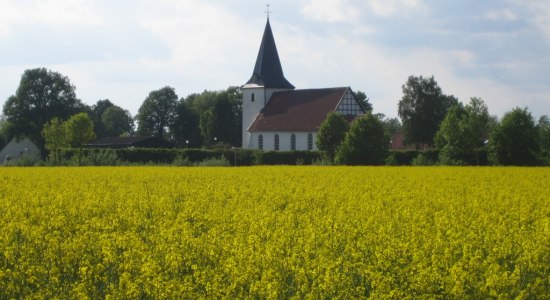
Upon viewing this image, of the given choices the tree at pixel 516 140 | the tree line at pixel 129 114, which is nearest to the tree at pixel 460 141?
the tree at pixel 516 140

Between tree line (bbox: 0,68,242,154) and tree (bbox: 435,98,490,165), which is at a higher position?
tree line (bbox: 0,68,242,154)

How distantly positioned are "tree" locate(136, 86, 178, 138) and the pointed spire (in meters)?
31.5

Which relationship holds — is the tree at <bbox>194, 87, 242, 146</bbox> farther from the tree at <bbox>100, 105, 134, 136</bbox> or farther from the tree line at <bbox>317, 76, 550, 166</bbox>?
the tree line at <bbox>317, 76, 550, 166</bbox>

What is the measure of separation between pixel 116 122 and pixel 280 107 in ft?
175

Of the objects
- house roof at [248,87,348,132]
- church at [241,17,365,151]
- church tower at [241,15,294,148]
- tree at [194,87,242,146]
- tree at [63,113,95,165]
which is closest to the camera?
tree at [63,113,95,165]

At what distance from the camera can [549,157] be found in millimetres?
53906

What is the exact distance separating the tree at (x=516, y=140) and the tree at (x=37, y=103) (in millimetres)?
57471

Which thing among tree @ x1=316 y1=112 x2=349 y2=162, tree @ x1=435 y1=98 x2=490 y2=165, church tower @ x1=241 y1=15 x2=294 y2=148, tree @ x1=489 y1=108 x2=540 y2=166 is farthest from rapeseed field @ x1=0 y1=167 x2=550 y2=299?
church tower @ x1=241 y1=15 x2=294 y2=148

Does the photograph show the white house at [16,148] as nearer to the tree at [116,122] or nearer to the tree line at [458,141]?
the tree at [116,122]

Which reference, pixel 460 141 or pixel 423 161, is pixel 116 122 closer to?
pixel 460 141

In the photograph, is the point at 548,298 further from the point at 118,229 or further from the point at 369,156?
the point at 369,156

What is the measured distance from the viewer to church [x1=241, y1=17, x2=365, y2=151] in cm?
8631

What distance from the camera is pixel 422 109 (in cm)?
9869

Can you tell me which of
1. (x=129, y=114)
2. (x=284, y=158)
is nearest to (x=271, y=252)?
(x=284, y=158)
